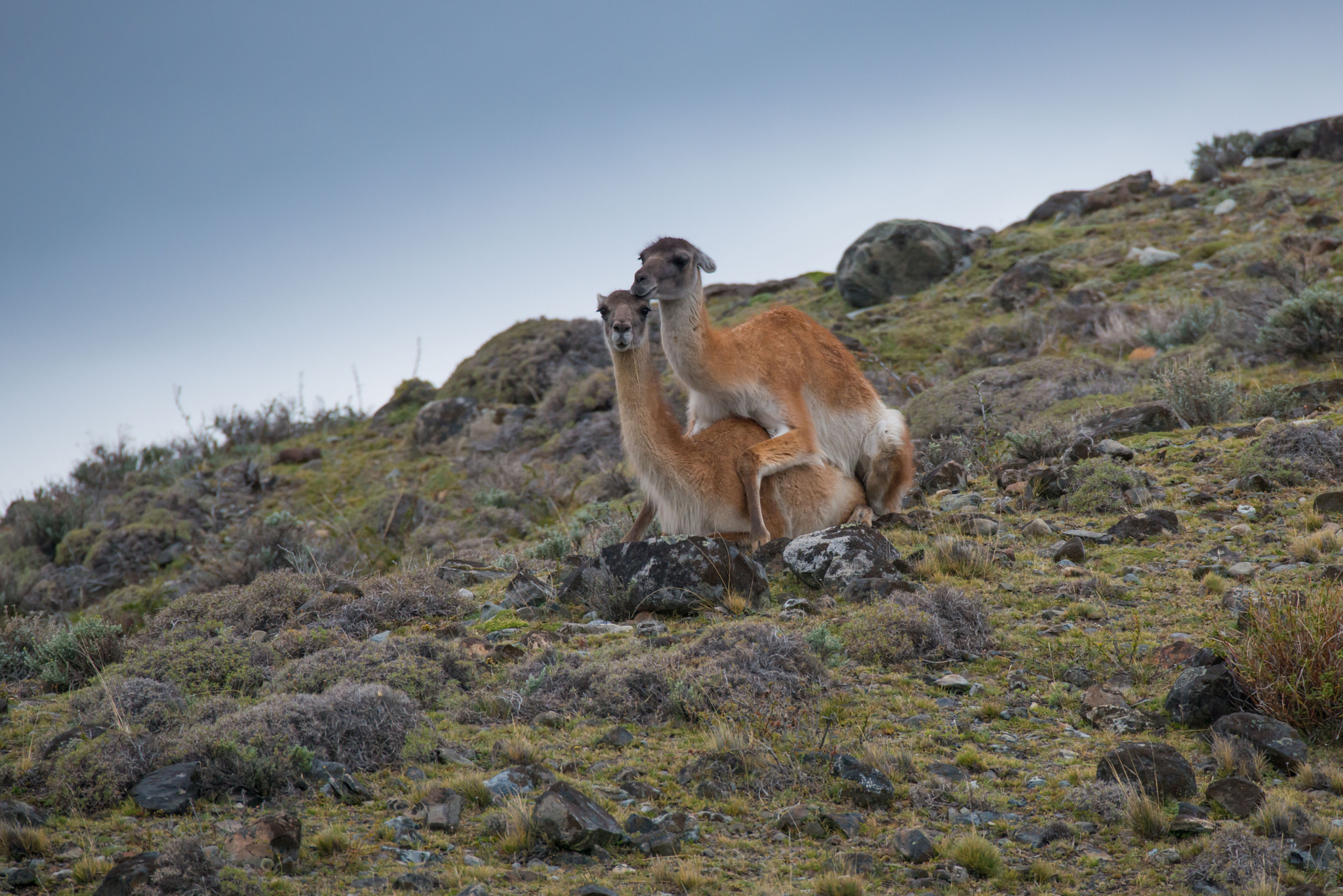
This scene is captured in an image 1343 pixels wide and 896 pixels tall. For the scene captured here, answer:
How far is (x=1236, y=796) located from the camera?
3.84 meters

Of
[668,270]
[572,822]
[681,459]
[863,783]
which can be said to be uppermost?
[668,270]

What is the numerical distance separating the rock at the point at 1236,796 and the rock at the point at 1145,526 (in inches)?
145

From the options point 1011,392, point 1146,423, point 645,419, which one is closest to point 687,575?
point 645,419

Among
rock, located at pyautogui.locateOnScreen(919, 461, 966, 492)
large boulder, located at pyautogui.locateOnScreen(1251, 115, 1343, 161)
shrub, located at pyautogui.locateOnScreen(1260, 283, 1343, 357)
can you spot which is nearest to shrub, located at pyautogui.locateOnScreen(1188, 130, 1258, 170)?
large boulder, located at pyautogui.locateOnScreen(1251, 115, 1343, 161)

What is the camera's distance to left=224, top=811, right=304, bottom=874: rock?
3.61 m

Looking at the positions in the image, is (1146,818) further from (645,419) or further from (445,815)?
(645,419)

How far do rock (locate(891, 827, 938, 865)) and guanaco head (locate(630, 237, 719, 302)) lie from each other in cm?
462

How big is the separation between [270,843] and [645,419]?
4309mm

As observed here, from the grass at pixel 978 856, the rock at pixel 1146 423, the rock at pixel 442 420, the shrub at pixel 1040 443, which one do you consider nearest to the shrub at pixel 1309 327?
the rock at pixel 1146 423

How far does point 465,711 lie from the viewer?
5250 millimetres

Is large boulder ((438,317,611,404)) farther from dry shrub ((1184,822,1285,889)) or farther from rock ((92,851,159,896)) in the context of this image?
dry shrub ((1184,822,1285,889))

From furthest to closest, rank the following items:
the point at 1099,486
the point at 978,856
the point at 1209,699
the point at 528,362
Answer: the point at 528,362 < the point at 1099,486 < the point at 1209,699 < the point at 978,856

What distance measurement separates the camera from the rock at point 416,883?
3508mm

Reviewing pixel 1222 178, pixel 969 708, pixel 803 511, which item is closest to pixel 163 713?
pixel 969 708
